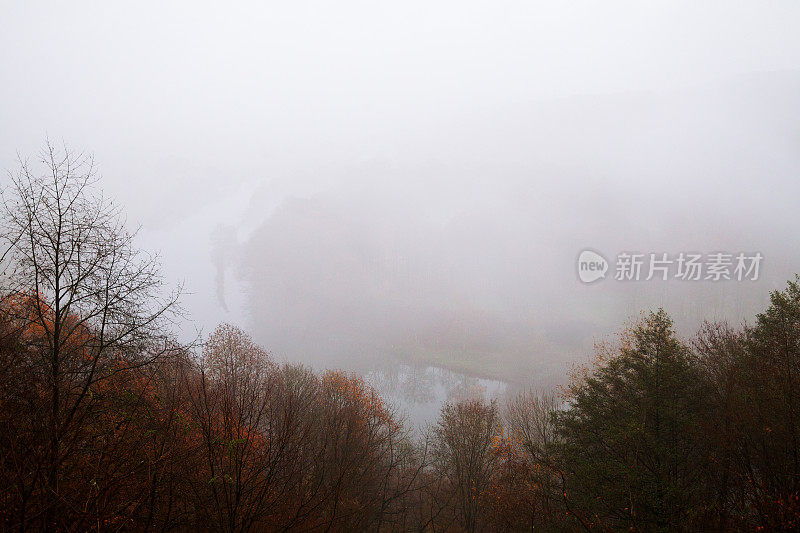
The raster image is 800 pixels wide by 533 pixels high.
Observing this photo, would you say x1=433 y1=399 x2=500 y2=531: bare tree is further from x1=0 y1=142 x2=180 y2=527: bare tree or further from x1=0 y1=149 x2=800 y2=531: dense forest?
x1=0 y1=142 x2=180 y2=527: bare tree

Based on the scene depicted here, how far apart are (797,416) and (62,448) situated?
1804 cm

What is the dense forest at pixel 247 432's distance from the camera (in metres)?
5.04

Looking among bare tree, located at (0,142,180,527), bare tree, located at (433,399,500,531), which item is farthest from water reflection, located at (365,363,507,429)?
bare tree, located at (0,142,180,527)

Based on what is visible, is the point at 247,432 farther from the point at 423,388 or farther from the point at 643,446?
the point at 423,388

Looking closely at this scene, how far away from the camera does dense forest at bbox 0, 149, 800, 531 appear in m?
5.04

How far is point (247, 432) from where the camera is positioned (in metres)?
6.12

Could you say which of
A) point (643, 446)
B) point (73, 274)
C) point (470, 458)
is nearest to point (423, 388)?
point (470, 458)

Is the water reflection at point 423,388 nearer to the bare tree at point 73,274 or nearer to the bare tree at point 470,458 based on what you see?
the bare tree at point 470,458

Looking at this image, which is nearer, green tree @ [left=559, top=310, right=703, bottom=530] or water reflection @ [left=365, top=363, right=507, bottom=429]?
green tree @ [left=559, top=310, right=703, bottom=530]

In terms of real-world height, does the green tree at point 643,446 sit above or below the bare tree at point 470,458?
above

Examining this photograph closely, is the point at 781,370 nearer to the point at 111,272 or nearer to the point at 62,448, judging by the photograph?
the point at 62,448

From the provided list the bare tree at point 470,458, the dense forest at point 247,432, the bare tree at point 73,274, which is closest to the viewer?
the dense forest at point 247,432

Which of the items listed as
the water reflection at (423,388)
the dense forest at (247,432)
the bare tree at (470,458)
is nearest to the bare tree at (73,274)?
the dense forest at (247,432)

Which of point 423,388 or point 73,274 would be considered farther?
point 423,388
